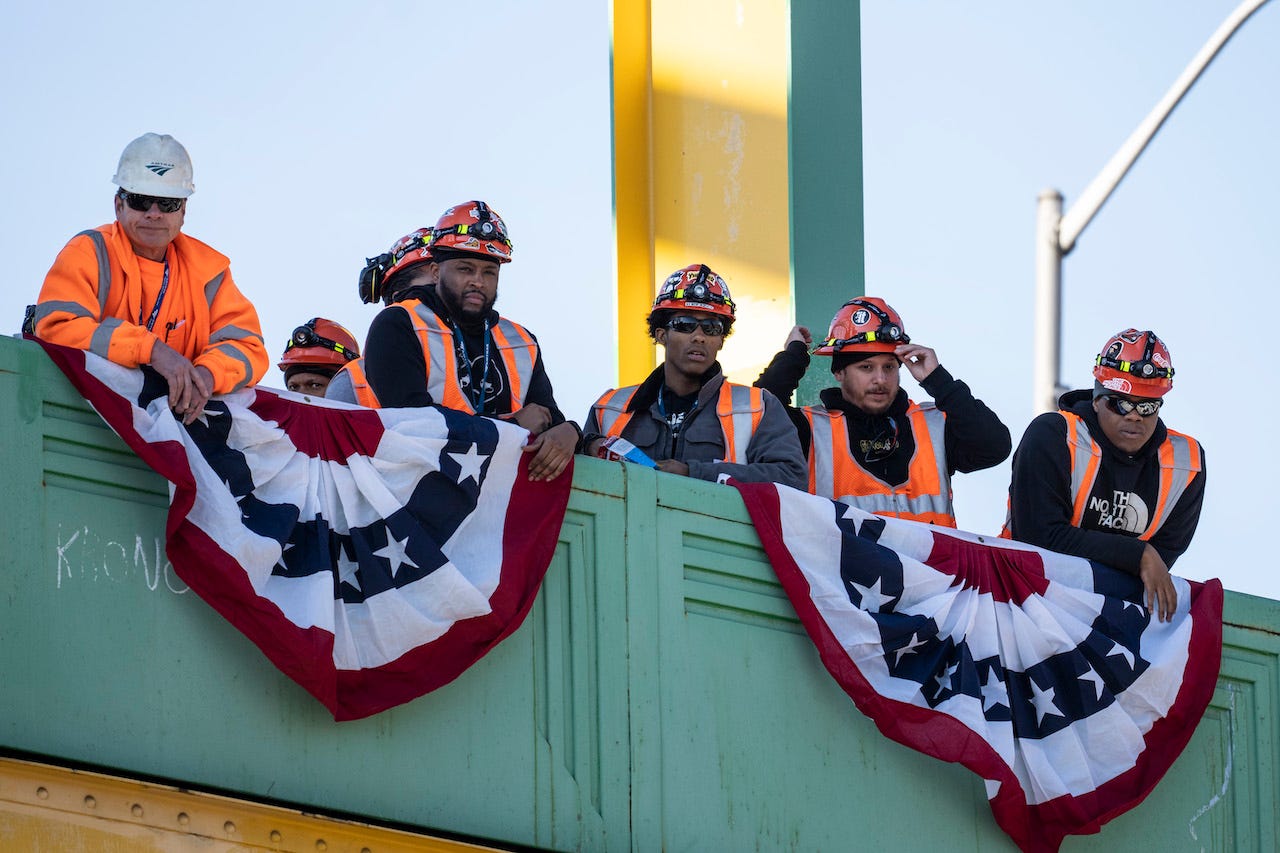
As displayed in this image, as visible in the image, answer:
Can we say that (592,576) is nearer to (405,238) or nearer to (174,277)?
(174,277)

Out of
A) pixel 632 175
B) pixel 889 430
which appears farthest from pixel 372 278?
pixel 889 430

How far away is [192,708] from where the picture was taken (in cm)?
693

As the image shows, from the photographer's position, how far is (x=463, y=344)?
8.70 m

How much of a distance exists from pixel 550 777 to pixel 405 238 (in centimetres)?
312

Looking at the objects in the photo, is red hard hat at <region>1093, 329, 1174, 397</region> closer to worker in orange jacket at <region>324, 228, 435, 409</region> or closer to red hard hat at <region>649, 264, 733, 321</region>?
red hard hat at <region>649, 264, 733, 321</region>

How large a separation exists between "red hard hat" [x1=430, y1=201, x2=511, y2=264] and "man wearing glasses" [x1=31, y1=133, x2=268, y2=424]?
1.44 metres

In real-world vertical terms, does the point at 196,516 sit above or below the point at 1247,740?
above

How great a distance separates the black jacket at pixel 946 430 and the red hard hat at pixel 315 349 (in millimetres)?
2365

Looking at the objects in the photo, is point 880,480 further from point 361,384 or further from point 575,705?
point 361,384

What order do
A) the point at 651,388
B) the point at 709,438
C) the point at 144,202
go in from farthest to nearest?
the point at 651,388, the point at 709,438, the point at 144,202

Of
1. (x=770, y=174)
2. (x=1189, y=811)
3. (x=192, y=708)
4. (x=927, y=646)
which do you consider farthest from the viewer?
(x=770, y=174)

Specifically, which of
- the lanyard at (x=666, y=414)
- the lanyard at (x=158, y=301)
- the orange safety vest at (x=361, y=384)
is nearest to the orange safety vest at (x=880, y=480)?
the lanyard at (x=666, y=414)

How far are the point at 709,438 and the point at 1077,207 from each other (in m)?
4.93

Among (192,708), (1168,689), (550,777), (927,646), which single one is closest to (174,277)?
(192,708)
